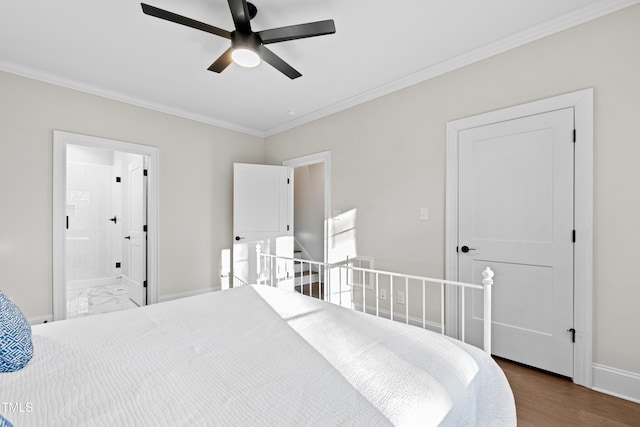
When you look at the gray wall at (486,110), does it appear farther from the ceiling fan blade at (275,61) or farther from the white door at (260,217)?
the ceiling fan blade at (275,61)

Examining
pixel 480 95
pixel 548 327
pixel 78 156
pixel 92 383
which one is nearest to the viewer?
pixel 92 383

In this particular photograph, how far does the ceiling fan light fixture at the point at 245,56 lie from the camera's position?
6.34ft

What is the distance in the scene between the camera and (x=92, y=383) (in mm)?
951

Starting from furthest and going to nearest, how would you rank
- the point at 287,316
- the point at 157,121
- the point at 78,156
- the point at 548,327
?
the point at 78,156
the point at 157,121
the point at 548,327
the point at 287,316

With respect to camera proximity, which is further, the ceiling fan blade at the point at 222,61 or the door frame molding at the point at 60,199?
the door frame molding at the point at 60,199

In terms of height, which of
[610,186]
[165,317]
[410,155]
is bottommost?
[165,317]

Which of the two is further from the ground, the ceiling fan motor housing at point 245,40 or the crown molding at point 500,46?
the crown molding at point 500,46

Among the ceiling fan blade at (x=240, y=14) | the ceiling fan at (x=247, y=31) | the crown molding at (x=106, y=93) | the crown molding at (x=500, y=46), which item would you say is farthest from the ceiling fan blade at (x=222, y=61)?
the crown molding at (x=106, y=93)

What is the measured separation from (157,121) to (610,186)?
4.32 m

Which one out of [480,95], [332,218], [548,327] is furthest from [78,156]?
[548,327]

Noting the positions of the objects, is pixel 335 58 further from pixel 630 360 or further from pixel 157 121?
pixel 630 360

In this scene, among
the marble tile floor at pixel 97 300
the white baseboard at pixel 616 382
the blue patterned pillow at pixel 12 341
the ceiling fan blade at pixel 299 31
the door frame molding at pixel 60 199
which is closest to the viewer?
the blue patterned pillow at pixel 12 341

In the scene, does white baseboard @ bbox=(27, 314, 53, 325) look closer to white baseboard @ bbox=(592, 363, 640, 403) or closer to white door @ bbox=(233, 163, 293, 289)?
white door @ bbox=(233, 163, 293, 289)

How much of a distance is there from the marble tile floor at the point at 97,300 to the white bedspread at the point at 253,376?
9.27ft
